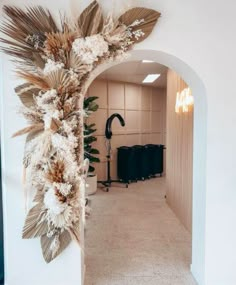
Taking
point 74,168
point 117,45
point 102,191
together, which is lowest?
point 102,191

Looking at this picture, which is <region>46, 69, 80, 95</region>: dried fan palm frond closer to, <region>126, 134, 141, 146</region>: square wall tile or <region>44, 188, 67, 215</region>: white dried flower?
<region>44, 188, 67, 215</region>: white dried flower

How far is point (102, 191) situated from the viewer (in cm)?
651

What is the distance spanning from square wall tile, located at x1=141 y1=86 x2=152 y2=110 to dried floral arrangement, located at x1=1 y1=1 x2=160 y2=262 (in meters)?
5.97

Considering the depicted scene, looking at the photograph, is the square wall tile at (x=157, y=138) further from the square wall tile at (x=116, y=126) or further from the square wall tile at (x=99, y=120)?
the square wall tile at (x=99, y=120)

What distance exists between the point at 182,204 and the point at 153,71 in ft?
9.66

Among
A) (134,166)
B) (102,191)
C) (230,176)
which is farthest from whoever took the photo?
(134,166)

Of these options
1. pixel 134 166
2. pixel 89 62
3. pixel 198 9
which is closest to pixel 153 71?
pixel 134 166

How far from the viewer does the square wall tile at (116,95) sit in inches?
292

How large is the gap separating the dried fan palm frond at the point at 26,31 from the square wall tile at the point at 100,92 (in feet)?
15.8

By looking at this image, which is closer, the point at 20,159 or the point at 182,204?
the point at 20,159

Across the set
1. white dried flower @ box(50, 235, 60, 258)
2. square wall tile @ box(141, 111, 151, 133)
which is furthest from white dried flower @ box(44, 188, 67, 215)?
square wall tile @ box(141, 111, 151, 133)

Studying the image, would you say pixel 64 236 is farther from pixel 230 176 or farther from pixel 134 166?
pixel 134 166

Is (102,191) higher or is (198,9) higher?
(198,9)

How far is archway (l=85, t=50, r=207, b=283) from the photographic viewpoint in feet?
8.04
